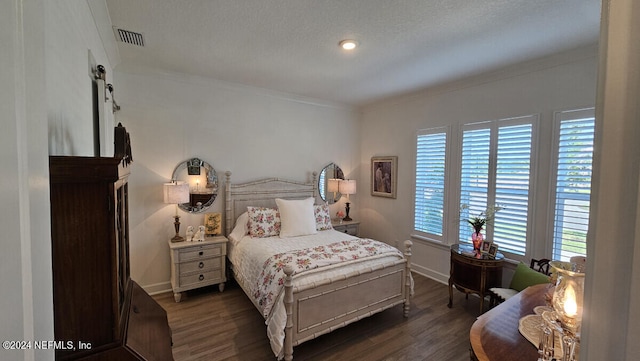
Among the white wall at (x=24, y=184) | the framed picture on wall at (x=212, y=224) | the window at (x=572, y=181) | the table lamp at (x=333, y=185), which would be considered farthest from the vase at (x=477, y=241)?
the white wall at (x=24, y=184)

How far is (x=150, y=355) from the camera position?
1.21 meters

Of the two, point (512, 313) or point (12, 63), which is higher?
point (12, 63)

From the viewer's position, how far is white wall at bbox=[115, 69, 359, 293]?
10.4 ft

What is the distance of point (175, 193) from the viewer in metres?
3.12

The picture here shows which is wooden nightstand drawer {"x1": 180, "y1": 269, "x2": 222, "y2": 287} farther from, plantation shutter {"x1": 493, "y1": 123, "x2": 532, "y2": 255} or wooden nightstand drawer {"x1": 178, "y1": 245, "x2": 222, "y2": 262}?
plantation shutter {"x1": 493, "y1": 123, "x2": 532, "y2": 255}

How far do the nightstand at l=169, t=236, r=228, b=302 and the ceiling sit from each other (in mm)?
2079

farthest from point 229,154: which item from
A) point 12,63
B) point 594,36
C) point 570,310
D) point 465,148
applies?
point 594,36

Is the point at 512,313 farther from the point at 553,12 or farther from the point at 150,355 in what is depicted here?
the point at 553,12

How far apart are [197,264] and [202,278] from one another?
7.3 inches

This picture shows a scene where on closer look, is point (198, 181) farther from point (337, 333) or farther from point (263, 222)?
point (337, 333)

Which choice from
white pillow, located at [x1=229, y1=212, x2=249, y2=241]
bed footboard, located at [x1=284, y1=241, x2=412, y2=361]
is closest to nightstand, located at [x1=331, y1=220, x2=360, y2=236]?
white pillow, located at [x1=229, y1=212, x2=249, y2=241]

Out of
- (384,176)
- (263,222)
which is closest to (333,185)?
(384,176)

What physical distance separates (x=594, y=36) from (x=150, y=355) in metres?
3.80

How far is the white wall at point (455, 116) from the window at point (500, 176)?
10cm
